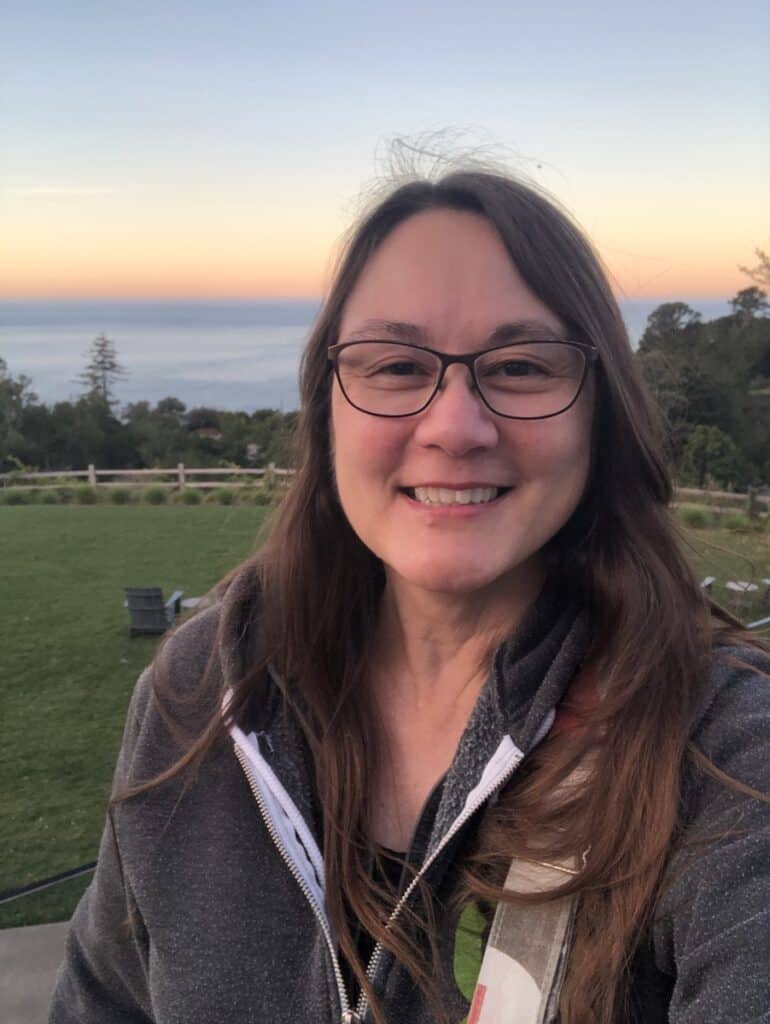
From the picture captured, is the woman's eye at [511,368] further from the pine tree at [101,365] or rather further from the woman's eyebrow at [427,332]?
the pine tree at [101,365]

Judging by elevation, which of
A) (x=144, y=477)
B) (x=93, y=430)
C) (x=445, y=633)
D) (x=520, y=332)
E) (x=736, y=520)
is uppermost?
(x=520, y=332)

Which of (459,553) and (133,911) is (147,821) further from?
(459,553)

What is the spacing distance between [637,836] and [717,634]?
0.36 metres

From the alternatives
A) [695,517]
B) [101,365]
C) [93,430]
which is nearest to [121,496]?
[695,517]

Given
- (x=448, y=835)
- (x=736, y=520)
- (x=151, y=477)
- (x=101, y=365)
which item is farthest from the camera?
(x=101, y=365)

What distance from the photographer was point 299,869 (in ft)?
4.19

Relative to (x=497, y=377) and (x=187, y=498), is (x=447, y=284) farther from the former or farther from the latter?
(x=187, y=498)

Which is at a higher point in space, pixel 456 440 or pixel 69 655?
pixel 456 440

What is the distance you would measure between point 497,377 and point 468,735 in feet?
1.77

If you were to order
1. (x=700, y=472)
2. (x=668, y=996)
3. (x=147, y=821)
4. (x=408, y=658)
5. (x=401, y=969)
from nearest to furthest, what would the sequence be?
1. (x=668, y=996)
2. (x=401, y=969)
3. (x=147, y=821)
4. (x=408, y=658)
5. (x=700, y=472)

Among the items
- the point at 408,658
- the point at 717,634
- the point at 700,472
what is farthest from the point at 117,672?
the point at 700,472

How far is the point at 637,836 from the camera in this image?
3.57 ft

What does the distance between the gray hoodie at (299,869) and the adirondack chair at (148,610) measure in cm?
649

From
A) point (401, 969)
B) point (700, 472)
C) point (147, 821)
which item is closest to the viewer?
point (401, 969)
